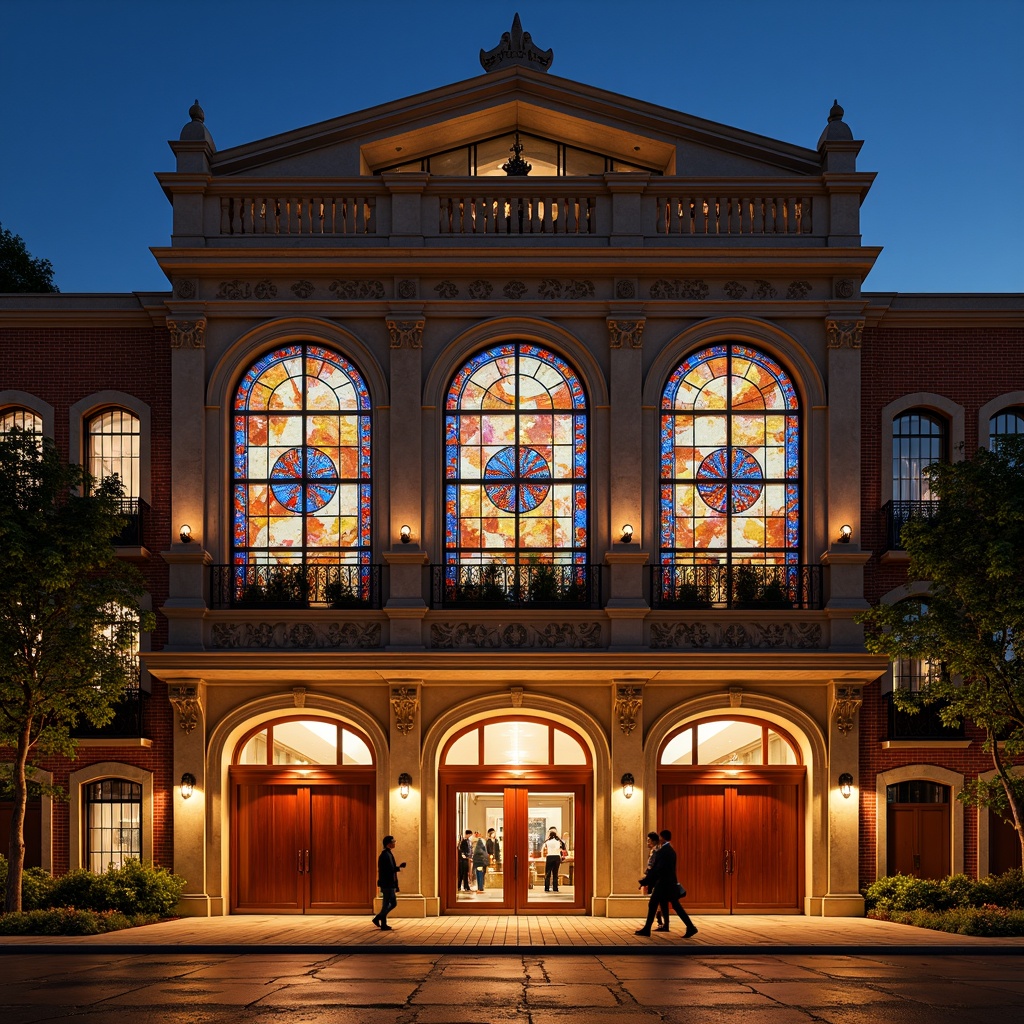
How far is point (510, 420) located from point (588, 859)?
8275mm

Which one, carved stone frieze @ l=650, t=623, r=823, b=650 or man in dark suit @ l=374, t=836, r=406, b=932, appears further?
carved stone frieze @ l=650, t=623, r=823, b=650

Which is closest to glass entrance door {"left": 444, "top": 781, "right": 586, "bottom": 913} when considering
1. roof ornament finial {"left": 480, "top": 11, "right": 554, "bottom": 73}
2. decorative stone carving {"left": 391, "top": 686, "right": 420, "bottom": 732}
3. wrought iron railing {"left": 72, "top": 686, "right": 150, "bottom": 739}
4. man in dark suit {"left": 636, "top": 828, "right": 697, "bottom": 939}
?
decorative stone carving {"left": 391, "top": 686, "right": 420, "bottom": 732}

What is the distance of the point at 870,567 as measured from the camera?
77.2 ft

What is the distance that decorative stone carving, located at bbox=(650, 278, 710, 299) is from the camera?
77.4ft

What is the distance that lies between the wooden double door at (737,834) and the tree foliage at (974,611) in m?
3.34

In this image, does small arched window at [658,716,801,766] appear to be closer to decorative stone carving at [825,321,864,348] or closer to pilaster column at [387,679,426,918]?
pilaster column at [387,679,426,918]

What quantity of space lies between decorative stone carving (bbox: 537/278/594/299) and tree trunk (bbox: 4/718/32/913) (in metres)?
11.8

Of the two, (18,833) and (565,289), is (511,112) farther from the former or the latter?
(18,833)

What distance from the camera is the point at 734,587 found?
22922 millimetres

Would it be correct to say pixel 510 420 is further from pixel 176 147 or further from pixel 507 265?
pixel 176 147

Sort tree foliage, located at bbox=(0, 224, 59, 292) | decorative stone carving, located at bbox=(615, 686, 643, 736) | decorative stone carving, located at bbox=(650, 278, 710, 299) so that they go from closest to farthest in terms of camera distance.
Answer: decorative stone carving, located at bbox=(615, 686, 643, 736), decorative stone carving, located at bbox=(650, 278, 710, 299), tree foliage, located at bbox=(0, 224, 59, 292)

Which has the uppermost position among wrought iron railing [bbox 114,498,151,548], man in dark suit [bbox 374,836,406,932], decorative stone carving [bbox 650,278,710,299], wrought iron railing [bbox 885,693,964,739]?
decorative stone carving [bbox 650,278,710,299]

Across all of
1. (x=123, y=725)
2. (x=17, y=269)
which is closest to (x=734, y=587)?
(x=123, y=725)

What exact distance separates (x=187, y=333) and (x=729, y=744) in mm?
12725
